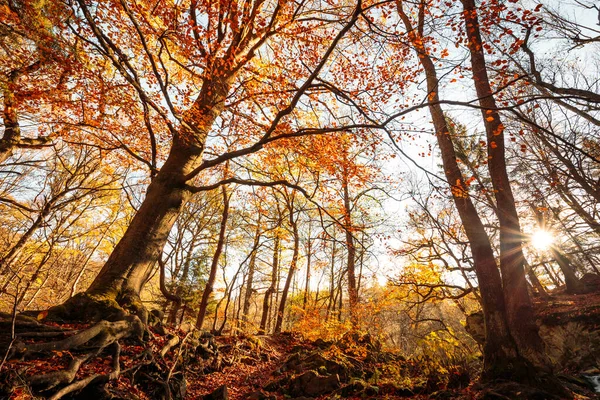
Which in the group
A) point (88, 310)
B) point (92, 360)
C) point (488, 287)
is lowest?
point (92, 360)

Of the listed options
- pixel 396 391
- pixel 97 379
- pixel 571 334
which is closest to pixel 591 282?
pixel 571 334

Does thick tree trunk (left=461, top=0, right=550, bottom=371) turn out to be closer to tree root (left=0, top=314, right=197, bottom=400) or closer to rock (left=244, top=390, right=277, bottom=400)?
rock (left=244, top=390, right=277, bottom=400)

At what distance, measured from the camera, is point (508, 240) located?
6.07m

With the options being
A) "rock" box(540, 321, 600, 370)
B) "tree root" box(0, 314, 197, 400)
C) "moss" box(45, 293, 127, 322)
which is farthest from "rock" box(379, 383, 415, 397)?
"rock" box(540, 321, 600, 370)

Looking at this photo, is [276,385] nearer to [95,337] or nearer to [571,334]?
[95,337]

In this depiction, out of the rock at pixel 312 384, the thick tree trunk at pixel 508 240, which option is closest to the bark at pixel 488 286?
the thick tree trunk at pixel 508 240

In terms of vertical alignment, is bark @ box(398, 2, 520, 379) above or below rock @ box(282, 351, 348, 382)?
above

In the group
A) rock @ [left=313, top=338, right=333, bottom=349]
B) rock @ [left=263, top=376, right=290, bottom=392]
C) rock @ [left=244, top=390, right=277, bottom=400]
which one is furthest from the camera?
rock @ [left=313, top=338, right=333, bottom=349]

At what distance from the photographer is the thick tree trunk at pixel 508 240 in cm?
512

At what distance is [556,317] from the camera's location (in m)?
9.55

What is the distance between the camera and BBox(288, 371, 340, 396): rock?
584 centimetres

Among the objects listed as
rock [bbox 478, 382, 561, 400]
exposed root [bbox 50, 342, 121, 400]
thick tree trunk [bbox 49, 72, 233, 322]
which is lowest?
rock [bbox 478, 382, 561, 400]

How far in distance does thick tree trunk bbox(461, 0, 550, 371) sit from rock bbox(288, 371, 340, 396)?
382 centimetres

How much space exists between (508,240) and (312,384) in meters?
5.49
